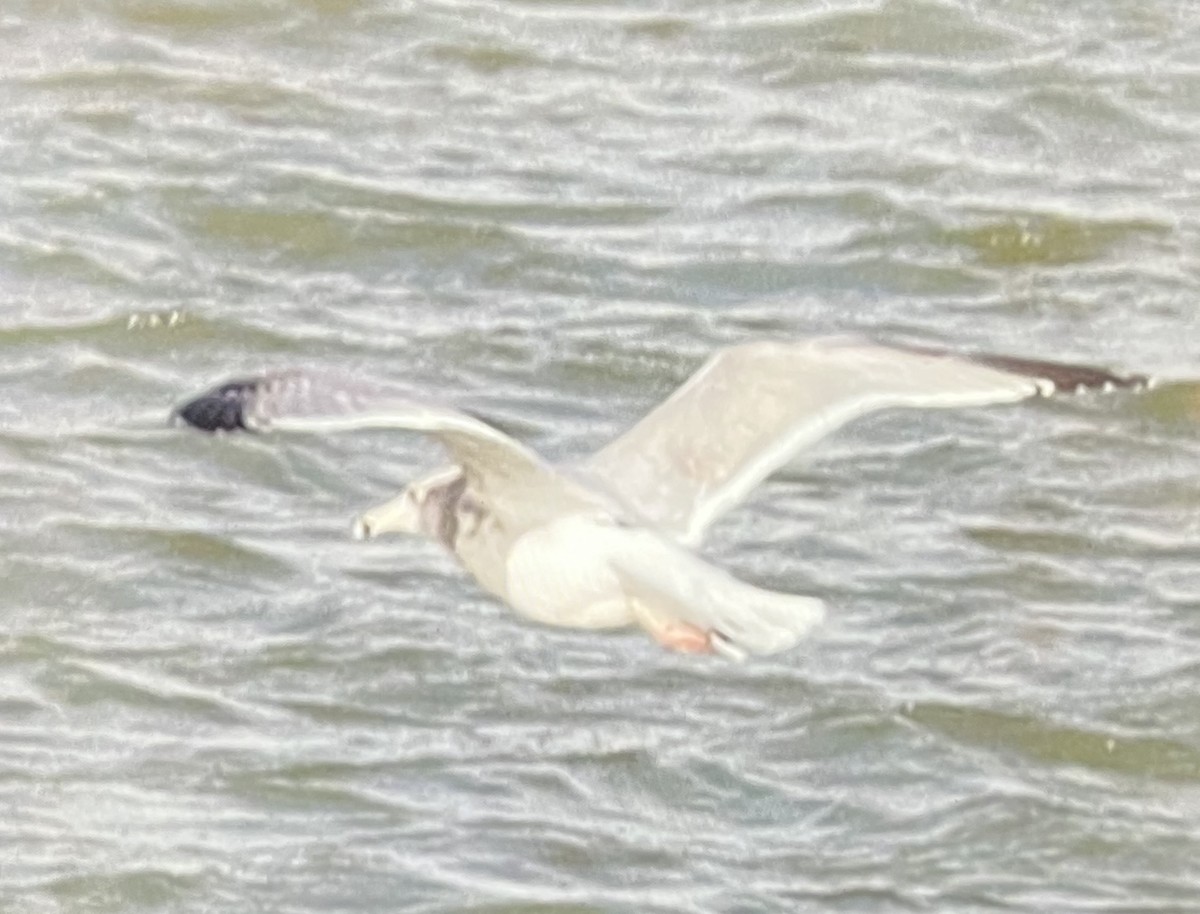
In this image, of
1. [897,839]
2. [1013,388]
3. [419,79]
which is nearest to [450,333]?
[419,79]

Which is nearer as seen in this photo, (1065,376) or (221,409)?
(221,409)

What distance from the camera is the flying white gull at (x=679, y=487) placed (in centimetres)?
605

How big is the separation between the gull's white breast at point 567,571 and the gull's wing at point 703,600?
31 mm

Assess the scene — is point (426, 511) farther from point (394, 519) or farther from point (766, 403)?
point (766, 403)

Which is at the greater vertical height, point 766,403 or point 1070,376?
point 1070,376

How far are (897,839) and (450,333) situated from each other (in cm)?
230

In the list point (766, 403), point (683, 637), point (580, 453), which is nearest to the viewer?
point (683, 637)

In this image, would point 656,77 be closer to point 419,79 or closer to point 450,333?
point 419,79

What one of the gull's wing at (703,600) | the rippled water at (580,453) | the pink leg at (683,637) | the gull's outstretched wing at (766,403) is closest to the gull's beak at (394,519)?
the gull's outstretched wing at (766,403)

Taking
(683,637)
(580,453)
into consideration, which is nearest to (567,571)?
(683,637)

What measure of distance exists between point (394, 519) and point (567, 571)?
0.51 meters

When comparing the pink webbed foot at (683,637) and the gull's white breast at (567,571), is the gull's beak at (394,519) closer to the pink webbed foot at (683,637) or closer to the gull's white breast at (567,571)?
the gull's white breast at (567,571)

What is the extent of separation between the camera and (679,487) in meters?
6.45

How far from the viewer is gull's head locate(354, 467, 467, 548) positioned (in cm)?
658
